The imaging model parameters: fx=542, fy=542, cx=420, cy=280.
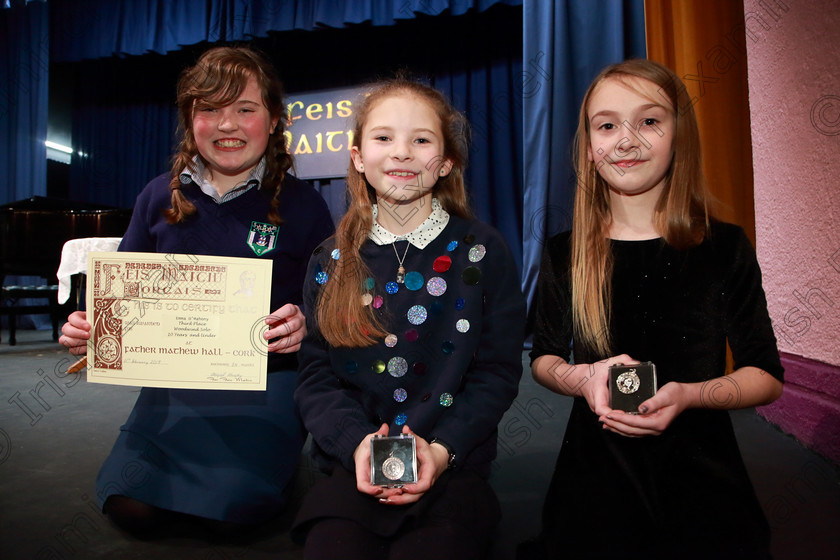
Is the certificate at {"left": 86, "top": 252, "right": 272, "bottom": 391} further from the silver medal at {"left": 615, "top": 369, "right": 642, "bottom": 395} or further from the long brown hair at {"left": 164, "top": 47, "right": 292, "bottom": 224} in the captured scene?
the silver medal at {"left": 615, "top": 369, "right": 642, "bottom": 395}

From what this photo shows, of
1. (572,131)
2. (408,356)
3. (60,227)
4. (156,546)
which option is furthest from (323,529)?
(60,227)

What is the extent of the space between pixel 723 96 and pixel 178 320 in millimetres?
2500

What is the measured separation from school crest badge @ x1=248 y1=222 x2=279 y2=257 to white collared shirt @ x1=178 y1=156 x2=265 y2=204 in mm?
101

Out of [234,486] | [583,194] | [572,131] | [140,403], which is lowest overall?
[234,486]

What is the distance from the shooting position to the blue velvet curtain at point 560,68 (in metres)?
3.60

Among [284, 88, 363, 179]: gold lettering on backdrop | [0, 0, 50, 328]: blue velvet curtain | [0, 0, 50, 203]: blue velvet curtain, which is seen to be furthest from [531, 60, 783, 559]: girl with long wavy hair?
[0, 0, 50, 203]: blue velvet curtain

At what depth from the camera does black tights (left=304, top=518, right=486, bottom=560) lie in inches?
33.6

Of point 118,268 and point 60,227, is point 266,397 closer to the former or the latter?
point 118,268

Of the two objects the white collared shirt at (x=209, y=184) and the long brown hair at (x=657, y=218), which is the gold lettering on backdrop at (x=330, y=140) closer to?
the white collared shirt at (x=209, y=184)

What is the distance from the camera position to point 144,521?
1148mm

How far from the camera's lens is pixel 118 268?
44.8 inches

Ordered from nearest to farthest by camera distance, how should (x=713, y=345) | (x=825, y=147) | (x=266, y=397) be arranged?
(x=713, y=345), (x=266, y=397), (x=825, y=147)

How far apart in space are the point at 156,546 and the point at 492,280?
0.87 metres

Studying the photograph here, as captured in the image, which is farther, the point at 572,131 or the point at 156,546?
the point at 572,131
